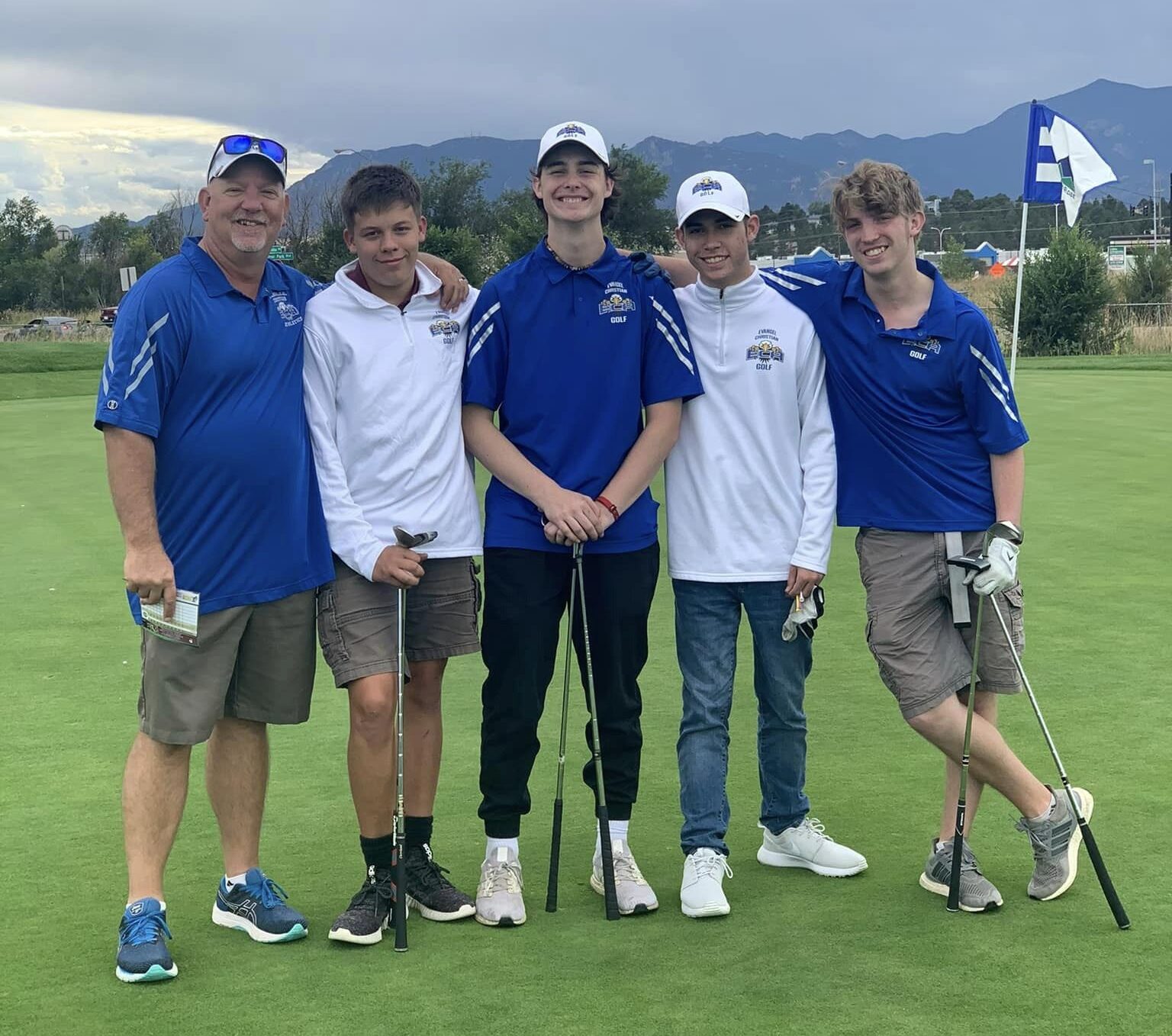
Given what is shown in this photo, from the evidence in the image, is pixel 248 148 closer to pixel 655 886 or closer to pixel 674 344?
pixel 674 344

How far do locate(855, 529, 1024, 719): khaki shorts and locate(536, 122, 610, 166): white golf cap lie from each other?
1.24 m

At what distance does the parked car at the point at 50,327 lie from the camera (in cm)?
4153

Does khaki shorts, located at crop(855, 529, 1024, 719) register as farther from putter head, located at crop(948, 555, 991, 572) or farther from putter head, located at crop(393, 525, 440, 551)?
putter head, located at crop(393, 525, 440, 551)

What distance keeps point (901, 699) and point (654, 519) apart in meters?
0.81

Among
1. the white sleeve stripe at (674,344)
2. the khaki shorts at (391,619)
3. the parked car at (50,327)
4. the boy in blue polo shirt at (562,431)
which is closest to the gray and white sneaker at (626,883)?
the boy in blue polo shirt at (562,431)

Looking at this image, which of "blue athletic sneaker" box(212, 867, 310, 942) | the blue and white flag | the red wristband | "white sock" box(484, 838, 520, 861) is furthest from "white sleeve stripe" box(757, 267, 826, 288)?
the blue and white flag

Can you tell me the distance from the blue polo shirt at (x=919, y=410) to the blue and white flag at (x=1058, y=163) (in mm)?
10880

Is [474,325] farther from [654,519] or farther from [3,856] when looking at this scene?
[3,856]

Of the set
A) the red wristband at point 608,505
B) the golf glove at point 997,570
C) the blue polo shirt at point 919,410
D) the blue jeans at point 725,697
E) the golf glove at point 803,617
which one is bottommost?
the blue jeans at point 725,697

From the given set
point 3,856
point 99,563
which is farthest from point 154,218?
point 3,856

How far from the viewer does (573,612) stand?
3916 mm

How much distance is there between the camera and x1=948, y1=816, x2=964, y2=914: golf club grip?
11.7 feet

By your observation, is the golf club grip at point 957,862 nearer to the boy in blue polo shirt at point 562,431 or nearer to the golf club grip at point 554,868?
the boy in blue polo shirt at point 562,431

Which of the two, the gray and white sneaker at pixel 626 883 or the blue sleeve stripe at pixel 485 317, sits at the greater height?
the blue sleeve stripe at pixel 485 317
